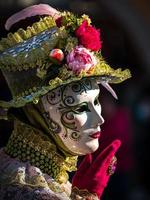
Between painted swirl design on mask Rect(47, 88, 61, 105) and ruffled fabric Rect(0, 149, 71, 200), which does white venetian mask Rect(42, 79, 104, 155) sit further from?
ruffled fabric Rect(0, 149, 71, 200)

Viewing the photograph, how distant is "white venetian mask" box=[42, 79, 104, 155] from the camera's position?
11.2 feet

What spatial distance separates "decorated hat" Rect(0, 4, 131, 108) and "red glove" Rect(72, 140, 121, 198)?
333mm

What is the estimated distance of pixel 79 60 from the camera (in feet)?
11.2

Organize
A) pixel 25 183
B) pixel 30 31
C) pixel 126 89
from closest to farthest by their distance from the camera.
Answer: pixel 25 183 < pixel 30 31 < pixel 126 89

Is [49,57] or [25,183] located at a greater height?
[49,57]

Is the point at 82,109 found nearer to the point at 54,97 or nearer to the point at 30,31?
the point at 54,97

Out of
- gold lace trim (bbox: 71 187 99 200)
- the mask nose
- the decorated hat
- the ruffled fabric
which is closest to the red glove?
gold lace trim (bbox: 71 187 99 200)

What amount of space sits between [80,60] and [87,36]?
11cm

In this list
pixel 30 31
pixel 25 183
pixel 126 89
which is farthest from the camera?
pixel 126 89

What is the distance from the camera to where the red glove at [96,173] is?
3.57 metres

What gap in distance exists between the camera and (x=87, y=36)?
3.43 meters

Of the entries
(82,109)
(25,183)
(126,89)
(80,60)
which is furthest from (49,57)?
(126,89)

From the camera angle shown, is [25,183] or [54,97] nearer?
[25,183]

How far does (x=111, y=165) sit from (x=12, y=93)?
54cm
